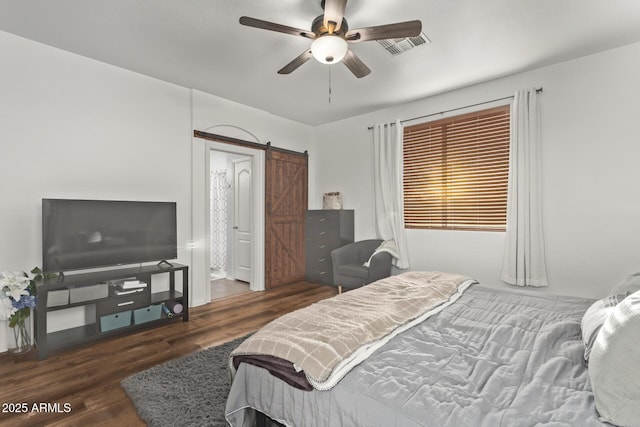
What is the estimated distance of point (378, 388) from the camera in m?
1.19

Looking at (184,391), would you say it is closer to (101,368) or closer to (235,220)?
(101,368)

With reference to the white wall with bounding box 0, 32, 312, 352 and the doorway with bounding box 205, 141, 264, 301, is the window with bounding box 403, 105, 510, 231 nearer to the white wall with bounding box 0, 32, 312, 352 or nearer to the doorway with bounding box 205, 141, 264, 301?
the doorway with bounding box 205, 141, 264, 301

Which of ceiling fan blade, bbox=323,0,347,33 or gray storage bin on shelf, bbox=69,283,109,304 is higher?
ceiling fan blade, bbox=323,0,347,33

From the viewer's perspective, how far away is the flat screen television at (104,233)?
2832mm

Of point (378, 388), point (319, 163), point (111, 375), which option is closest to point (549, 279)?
point (378, 388)

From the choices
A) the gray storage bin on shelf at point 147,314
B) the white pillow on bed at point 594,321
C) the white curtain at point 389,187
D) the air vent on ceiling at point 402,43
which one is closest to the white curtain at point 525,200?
the white curtain at point 389,187

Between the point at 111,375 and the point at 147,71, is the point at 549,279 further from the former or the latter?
the point at 147,71

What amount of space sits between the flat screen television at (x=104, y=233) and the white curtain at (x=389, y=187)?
2834mm

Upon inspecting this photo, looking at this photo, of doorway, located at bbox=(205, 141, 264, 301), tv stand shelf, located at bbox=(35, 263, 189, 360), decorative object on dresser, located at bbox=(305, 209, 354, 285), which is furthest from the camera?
decorative object on dresser, located at bbox=(305, 209, 354, 285)

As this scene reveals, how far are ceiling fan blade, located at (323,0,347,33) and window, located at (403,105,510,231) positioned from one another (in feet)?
8.34

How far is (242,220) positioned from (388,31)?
401 centimetres

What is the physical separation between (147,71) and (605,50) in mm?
4765

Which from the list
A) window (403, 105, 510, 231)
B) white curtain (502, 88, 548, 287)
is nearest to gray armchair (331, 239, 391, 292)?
window (403, 105, 510, 231)

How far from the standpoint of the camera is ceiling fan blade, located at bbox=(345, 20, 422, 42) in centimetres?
207
